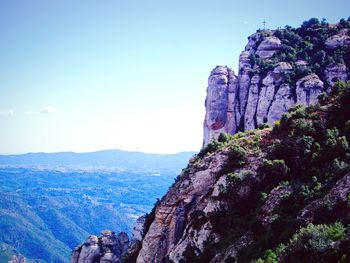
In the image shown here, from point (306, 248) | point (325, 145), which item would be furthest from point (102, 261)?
point (306, 248)

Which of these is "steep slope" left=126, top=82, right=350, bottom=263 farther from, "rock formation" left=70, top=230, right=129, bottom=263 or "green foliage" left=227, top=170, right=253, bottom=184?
"rock formation" left=70, top=230, right=129, bottom=263

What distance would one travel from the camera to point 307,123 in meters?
33.5

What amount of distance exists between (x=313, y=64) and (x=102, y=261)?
4478cm

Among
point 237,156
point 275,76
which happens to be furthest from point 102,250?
point 275,76

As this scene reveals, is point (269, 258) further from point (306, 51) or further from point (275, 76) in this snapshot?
point (306, 51)

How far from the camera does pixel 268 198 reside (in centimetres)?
2709

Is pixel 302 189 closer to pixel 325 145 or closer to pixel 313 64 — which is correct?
pixel 325 145

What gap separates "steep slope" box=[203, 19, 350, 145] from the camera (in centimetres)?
5903

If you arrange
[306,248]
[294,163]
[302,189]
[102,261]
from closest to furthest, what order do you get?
1. [306,248]
2. [302,189]
3. [294,163]
4. [102,261]

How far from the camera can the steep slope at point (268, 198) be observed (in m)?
19.6

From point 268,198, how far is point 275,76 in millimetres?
38683

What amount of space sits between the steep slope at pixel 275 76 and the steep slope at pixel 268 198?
2033 centimetres

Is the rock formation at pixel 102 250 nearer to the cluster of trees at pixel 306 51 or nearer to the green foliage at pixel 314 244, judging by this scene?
the cluster of trees at pixel 306 51

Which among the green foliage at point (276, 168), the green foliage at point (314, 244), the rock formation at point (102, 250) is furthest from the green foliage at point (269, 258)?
the rock formation at point (102, 250)
